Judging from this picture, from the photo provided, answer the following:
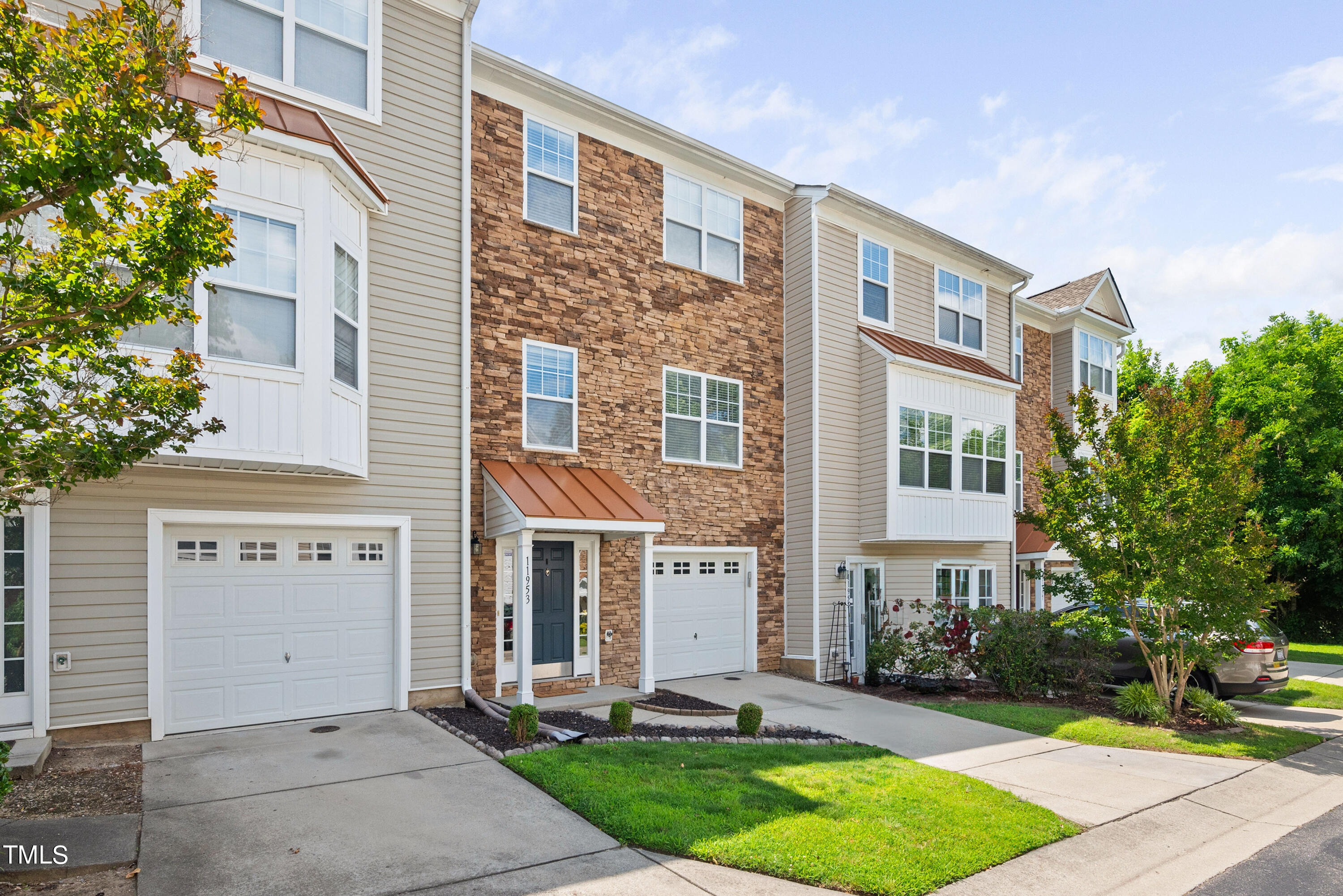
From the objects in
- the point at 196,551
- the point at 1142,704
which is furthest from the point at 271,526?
the point at 1142,704

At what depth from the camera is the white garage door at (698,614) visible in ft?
44.1

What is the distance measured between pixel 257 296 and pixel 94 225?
3.92 metres

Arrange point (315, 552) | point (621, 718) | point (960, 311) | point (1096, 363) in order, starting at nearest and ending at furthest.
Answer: point (621, 718)
point (315, 552)
point (960, 311)
point (1096, 363)

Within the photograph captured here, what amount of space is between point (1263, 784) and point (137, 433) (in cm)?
1118

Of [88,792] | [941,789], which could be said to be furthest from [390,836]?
[941,789]

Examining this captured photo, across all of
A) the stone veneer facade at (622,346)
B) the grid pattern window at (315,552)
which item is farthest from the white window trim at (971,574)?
the grid pattern window at (315,552)

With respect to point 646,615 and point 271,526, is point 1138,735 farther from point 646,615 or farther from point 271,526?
point 271,526

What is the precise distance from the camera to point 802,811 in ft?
22.2

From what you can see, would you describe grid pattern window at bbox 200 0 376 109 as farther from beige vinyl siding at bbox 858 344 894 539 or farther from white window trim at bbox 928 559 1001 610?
white window trim at bbox 928 559 1001 610

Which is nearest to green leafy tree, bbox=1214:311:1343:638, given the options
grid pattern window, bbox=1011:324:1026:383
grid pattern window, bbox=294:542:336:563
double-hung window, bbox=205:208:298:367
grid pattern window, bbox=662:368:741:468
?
grid pattern window, bbox=1011:324:1026:383

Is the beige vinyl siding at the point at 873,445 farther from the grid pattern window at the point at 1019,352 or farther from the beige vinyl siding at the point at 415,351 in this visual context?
the beige vinyl siding at the point at 415,351

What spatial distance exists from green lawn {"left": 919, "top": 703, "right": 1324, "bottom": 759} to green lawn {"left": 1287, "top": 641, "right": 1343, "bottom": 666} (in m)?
9.40

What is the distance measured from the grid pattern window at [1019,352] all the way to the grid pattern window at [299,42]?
17.2 meters

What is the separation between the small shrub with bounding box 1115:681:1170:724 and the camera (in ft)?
36.9
